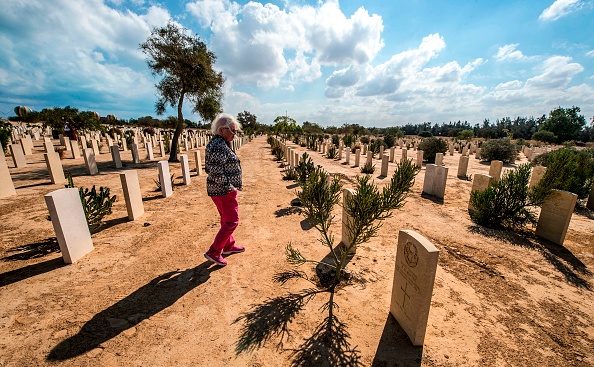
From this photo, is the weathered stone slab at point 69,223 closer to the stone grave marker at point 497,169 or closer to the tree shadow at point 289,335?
the tree shadow at point 289,335

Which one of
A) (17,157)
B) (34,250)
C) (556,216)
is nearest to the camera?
(34,250)

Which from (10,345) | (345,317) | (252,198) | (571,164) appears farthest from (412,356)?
(571,164)

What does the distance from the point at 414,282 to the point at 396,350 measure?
68 centimetres

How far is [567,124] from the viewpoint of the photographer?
1622 inches

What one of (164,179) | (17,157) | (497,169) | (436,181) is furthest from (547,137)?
(17,157)

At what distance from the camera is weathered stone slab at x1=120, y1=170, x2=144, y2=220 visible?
4902mm

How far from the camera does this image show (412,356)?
2184 mm

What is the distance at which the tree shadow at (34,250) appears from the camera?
3510 mm

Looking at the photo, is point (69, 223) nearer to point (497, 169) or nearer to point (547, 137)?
point (497, 169)

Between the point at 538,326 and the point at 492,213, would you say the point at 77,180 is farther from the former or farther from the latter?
the point at 492,213

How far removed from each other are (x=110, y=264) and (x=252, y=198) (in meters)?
4.01

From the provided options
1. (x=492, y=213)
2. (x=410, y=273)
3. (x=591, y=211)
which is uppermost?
(x=410, y=273)

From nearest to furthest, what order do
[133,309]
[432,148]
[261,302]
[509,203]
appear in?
[133,309], [261,302], [509,203], [432,148]

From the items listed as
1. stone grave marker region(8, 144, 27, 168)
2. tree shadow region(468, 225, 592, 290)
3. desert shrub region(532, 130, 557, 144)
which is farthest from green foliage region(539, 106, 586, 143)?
stone grave marker region(8, 144, 27, 168)
